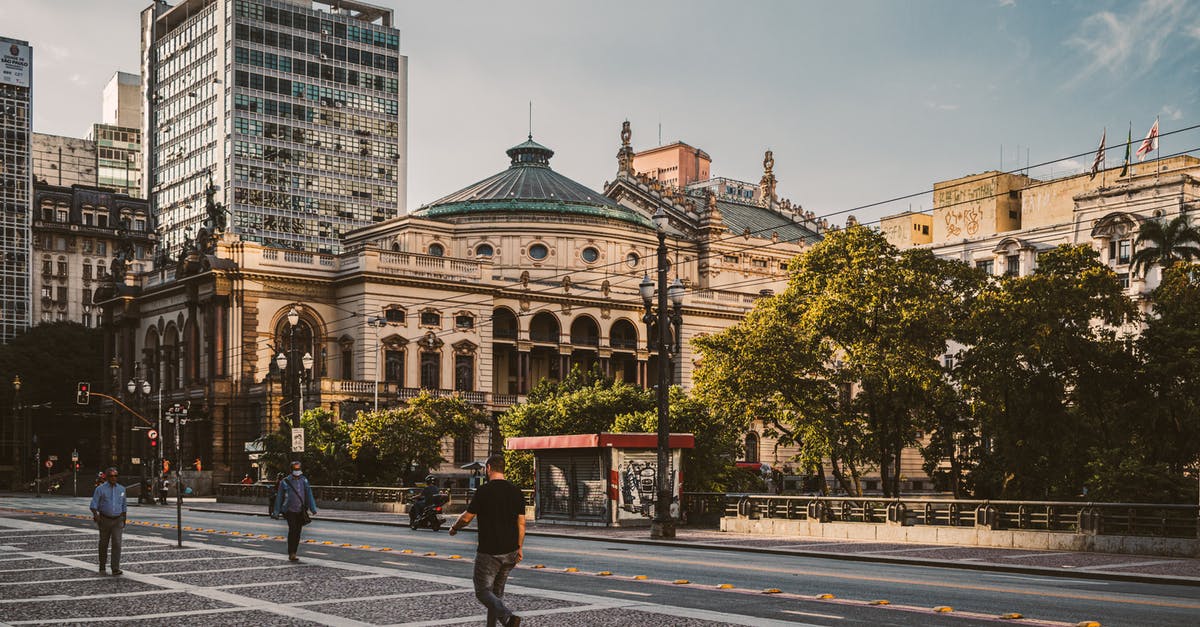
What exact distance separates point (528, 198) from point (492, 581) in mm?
88459

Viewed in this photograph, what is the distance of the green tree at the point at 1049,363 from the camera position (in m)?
38.7

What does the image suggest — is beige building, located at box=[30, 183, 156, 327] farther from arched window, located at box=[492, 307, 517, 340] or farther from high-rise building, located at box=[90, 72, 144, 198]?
arched window, located at box=[492, 307, 517, 340]

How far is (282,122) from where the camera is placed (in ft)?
435

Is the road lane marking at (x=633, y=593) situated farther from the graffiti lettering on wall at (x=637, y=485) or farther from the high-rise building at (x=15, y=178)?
the high-rise building at (x=15, y=178)

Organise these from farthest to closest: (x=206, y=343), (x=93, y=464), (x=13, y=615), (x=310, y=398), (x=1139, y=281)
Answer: (x=93, y=464)
(x=206, y=343)
(x=310, y=398)
(x=1139, y=281)
(x=13, y=615)

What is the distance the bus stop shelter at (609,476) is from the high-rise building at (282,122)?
92799 millimetres

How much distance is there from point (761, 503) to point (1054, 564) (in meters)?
13.4

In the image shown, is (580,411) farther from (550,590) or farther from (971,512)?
(550,590)

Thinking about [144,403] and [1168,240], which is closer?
[1168,240]

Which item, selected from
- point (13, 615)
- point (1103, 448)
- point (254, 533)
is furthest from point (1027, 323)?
point (13, 615)

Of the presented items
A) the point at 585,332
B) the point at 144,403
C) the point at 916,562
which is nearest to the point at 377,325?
the point at 144,403

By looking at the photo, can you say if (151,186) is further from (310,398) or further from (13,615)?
(13,615)

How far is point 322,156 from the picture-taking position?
444 ft

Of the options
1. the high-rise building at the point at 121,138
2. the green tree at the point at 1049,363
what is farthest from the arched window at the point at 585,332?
the high-rise building at the point at 121,138
